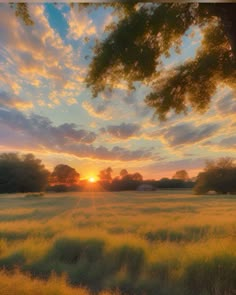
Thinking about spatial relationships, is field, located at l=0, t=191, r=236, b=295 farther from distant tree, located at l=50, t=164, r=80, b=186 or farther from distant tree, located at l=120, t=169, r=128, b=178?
distant tree, located at l=120, t=169, r=128, b=178

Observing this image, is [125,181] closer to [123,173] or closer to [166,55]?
Result: [123,173]

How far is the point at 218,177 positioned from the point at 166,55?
133ft

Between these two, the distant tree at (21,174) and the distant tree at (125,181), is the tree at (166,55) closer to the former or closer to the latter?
the distant tree at (125,181)

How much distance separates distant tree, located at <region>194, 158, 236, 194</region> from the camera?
4262 cm

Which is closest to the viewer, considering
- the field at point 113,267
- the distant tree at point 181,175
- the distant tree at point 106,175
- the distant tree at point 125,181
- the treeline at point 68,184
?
the field at point 113,267

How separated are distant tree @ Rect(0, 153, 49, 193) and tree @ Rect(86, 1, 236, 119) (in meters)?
37.9

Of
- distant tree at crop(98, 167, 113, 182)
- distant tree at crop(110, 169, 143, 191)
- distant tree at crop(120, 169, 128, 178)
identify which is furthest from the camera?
distant tree at crop(110, 169, 143, 191)

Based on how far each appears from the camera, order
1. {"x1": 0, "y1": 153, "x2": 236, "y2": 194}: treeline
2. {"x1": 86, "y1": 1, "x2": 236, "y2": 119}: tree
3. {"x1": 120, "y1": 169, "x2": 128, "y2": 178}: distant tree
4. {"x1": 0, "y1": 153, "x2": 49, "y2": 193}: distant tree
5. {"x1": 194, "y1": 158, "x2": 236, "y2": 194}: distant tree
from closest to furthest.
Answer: {"x1": 86, "y1": 1, "x2": 236, "y2": 119}: tree < {"x1": 0, "y1": 153, "x2": 49, "y2": 193}: distant tree < {"x1": 0, "y1": 153, "x2": 236, "y2": 194}: treeline < {"x1": 120, "y1": 169, "x2": 128, "y2": 178}: distant tree < {"x1": 194, "y1": 158, "x2": 236, "y2": 194}: distant tree

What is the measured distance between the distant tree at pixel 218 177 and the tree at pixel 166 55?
39.2 metres

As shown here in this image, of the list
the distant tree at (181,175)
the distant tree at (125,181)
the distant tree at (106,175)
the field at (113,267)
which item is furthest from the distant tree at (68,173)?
the field at (113,267)

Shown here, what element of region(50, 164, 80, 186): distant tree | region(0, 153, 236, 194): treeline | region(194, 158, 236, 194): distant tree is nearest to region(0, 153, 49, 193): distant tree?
region(0, 153, 236, 194): treeline

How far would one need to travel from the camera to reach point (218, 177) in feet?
141

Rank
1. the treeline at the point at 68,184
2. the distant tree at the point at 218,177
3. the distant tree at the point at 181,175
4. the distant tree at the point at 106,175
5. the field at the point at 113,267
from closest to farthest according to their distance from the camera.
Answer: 1. the field at the point at 113,267
2. the distant tree at the point at 106,175
3. the treeline at the point at 68,184
4. the distant tree at the point at 218,177
5. the distant tree at the point at 181,175

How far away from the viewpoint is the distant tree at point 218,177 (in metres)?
42.6
